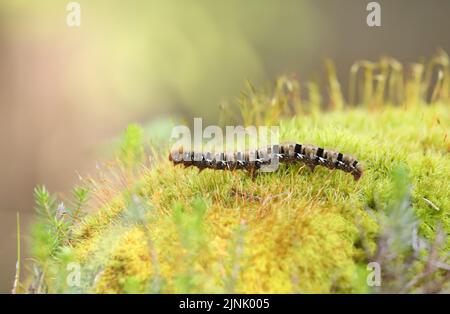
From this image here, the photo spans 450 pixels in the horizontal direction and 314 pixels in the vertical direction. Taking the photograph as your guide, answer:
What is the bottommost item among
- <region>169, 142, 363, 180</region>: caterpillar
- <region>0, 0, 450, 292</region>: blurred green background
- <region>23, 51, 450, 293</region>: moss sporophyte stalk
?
<region>23, 51, 450, 293</region>: moss sporophyte stalk

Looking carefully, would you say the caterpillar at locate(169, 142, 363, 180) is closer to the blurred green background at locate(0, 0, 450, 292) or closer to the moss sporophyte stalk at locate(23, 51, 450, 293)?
the moss sporophyte stalk at locate(23, 51, 450, 293)

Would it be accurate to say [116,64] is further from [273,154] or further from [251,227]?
[251,227]

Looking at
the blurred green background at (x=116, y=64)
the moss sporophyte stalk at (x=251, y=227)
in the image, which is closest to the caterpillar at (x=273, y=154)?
the moss sporophyte stalk at (x=251, y=227)

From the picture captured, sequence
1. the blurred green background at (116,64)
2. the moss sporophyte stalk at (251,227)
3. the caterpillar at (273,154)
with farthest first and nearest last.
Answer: the blurred green background at (116,64) → the caterpillar at (273,154) → the moss sporophyte stalk at (251,227)

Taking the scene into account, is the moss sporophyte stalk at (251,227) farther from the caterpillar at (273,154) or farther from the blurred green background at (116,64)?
the blurred green background at (116,64)

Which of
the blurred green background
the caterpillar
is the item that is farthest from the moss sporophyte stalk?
the blurred green background
